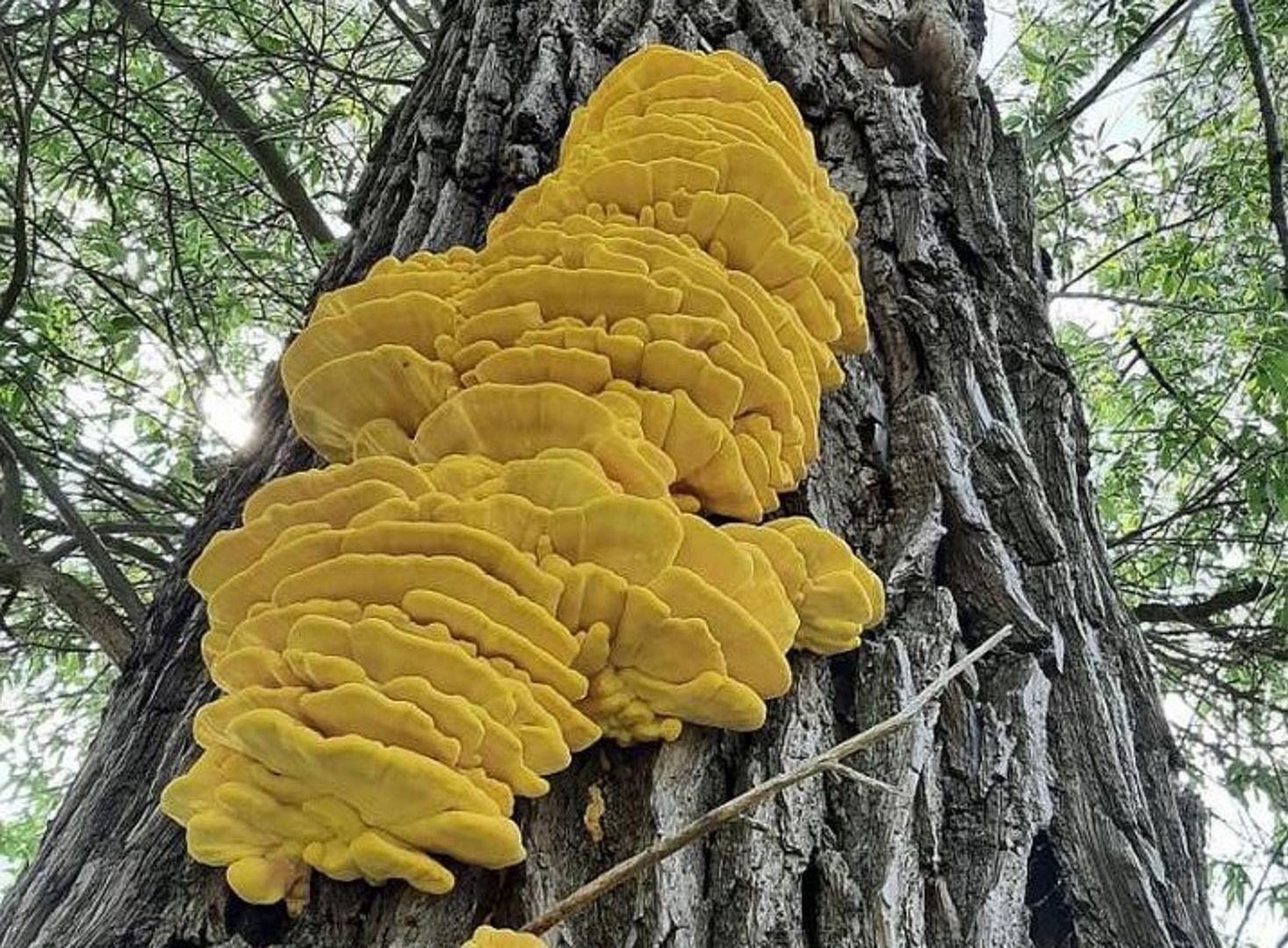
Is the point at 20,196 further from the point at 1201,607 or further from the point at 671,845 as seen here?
the point at 1201,607

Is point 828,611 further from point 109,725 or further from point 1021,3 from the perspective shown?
point 1021,3

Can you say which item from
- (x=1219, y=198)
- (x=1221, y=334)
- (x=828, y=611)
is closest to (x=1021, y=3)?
(x=1219, y=198)

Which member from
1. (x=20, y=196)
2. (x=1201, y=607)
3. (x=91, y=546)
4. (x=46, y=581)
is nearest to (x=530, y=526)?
(x=91, y=546)

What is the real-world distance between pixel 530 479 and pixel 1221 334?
383 cm

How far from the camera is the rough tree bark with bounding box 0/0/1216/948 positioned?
1.01m

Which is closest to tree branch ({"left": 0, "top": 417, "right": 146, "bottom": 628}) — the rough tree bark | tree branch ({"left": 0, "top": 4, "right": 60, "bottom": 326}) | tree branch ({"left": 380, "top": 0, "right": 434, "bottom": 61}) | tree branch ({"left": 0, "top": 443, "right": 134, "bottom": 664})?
tree branch ({"left": 0, "top": 443, "right": 134, "bottom": 664})

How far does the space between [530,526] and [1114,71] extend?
286 cm

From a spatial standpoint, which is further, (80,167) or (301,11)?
(301,11)

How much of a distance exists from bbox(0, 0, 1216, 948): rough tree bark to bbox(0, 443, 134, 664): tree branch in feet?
3.94

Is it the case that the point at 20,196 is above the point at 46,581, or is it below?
above

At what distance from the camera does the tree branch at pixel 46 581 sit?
2678 millimetres

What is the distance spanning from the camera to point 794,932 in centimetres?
99

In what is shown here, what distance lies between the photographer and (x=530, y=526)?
1.01 metres

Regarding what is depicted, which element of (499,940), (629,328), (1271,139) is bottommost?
(499,940)
